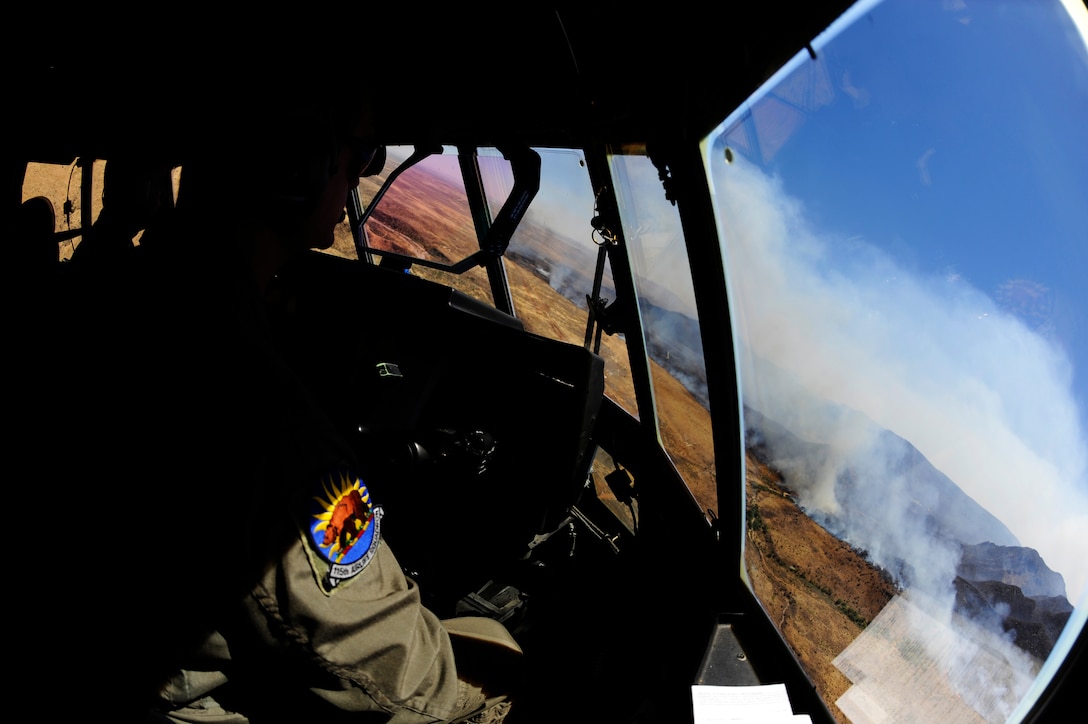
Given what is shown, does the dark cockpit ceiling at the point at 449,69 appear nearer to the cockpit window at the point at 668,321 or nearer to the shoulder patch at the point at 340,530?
the cockpit window at the point at 668,321

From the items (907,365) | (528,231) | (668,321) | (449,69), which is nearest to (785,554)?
(907,365)

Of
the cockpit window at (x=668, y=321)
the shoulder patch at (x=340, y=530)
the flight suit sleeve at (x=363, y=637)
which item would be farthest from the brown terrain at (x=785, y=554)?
the shoulder patch at (x=340, y=530)

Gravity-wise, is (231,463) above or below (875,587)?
below

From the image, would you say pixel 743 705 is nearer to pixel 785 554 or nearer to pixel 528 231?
pixel 785 554

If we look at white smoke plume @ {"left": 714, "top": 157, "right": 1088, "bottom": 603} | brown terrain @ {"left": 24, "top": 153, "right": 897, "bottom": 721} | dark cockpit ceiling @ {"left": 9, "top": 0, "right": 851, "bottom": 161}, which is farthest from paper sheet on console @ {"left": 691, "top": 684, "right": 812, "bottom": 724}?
dark cockpit ceiling @ {"left": 9, "top": 0, "right": 851, "bottom": 161}

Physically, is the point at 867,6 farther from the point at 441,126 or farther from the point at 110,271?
the point at 441,126

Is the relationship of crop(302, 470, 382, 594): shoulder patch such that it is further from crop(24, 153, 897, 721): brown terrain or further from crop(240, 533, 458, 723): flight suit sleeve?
crop(24, 153, 897, 721): brown terrain

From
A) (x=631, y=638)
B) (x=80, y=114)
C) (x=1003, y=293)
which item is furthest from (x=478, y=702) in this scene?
(x=80, y=114)

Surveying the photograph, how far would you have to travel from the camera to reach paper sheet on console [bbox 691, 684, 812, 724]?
101 centimetres

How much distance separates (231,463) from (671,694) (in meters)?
1.04

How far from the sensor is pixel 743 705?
105cm

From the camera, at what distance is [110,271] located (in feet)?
2.91

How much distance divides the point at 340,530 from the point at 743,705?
92 cm

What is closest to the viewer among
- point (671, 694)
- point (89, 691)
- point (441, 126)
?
point (89, 691)
